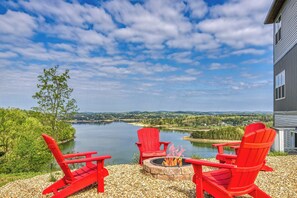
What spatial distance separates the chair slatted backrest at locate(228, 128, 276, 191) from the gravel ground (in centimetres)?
88

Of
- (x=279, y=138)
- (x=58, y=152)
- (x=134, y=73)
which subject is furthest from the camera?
(x=134, y=73)

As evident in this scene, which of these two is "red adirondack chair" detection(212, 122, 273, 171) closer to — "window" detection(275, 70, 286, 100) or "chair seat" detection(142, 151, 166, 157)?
"chair seat" detection(142, 151, 166, 157)

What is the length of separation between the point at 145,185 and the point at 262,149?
1.92 metres

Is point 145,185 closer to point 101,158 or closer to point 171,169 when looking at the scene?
point 171,169

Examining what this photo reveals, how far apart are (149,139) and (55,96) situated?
2.37m

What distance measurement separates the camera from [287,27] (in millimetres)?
9078

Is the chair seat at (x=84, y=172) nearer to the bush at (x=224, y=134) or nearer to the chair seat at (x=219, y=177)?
the chair seat at (x=219, y=177)

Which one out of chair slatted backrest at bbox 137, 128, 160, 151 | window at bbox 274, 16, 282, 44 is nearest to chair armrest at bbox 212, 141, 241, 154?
chair slatted backrest at bbox 137, 128, 160, 151

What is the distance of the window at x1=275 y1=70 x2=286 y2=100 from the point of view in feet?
32.4

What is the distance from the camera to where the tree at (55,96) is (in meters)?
5.72

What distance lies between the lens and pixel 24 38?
11.3m

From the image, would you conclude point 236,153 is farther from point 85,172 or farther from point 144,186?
point 85,172

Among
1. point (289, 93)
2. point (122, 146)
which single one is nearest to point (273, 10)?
point (289, 93)

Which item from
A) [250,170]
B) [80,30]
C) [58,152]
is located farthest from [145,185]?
[80,30]
